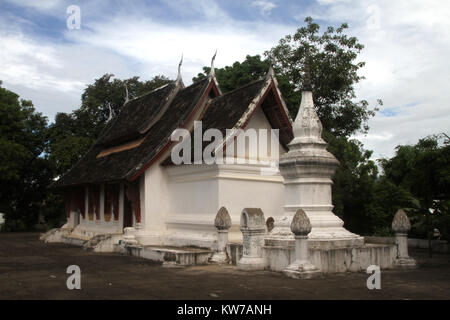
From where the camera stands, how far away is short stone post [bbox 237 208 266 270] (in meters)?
11.3

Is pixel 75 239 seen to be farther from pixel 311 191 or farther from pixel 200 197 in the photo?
pixel 311 191

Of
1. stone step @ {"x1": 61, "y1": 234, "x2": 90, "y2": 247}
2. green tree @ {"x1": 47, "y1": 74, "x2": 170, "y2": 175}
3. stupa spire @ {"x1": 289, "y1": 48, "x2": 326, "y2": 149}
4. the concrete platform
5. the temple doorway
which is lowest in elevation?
stone step @ {"x1": 61, "y1": 234, "x2": 90, "y2": 247}

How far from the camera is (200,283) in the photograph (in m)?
9.48

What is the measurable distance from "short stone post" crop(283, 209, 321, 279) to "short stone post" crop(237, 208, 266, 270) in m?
1.27

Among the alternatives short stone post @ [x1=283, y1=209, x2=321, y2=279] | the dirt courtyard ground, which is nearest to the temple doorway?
the dirt courtyard ground

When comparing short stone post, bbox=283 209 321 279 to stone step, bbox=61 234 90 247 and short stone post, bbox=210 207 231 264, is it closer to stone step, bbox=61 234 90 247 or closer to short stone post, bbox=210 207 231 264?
short stone post, bbox=210 207 231 264

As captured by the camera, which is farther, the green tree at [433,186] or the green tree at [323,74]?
the green tree at [323,74]

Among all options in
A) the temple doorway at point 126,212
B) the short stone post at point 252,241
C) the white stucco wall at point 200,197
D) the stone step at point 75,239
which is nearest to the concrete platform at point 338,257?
the short stone post at point 252,241

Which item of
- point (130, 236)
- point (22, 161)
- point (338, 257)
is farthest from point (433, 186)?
point (22, 161)

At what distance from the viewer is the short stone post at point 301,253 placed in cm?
997

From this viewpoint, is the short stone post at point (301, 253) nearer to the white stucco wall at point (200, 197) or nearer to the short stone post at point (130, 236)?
the white stucco wall at point (200, 197)

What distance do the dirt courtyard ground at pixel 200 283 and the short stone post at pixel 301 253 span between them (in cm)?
24

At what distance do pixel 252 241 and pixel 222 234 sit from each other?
1.52 m
